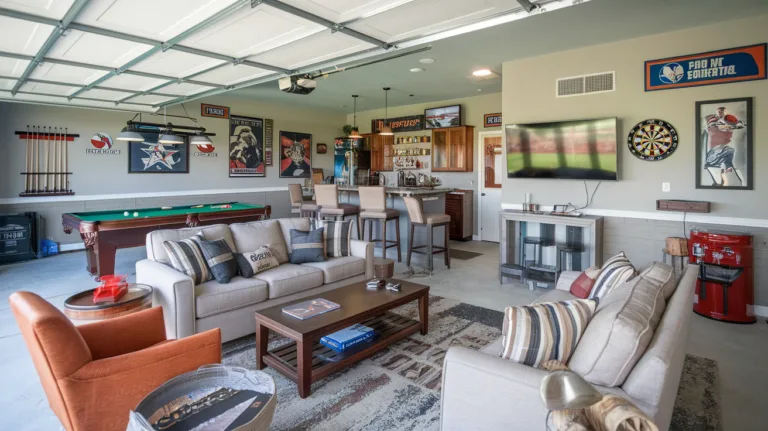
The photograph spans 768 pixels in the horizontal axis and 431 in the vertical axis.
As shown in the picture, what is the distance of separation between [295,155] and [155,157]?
10.6 ft

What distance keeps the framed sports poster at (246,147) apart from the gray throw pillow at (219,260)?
19.5ft

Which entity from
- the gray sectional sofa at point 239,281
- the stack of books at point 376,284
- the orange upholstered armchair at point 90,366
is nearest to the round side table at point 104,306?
the gray sectional sofa at point 239,281

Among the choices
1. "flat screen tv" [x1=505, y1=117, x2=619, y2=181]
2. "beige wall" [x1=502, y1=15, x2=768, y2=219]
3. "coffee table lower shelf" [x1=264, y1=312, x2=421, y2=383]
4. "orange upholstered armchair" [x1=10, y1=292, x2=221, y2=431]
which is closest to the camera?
"orange upholstered armchair" [x1=10, y1=292, x2=221, y2=431]

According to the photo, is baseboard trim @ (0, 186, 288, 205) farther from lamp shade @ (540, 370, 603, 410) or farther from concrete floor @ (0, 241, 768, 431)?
lamp shade @ (540, 370, 603, 410)

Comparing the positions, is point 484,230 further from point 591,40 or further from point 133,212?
point 133,212

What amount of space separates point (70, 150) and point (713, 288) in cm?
927

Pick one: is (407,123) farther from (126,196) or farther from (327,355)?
(327,355)

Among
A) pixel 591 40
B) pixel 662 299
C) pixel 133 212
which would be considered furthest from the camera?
pixel 133 212

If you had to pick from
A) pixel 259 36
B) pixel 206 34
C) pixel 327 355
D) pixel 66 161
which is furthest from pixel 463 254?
pixel 66 161

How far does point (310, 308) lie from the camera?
2895 mm

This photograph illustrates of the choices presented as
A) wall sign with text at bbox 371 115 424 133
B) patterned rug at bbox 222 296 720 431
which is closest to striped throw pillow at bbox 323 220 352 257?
patterned rug at bbox 222 296 720 431

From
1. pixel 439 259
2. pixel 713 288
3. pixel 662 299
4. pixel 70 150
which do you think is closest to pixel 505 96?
pixel 439 259

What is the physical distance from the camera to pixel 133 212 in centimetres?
589

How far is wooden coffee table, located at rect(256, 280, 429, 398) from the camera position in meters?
2.51
